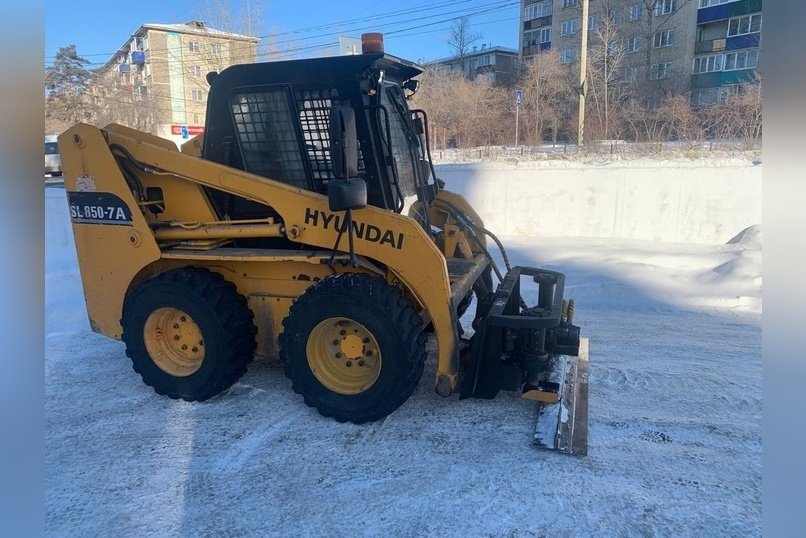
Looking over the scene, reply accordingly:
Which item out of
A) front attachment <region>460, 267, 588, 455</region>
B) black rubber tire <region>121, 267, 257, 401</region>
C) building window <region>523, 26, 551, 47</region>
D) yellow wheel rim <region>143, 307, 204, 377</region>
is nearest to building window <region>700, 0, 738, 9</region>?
building window <region>523, 26, 551, 47</region>

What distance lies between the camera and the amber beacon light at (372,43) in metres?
3.77

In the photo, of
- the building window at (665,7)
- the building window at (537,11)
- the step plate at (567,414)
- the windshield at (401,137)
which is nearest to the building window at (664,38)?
the building window at (665,7)

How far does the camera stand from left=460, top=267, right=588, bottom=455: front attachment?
11.2ft

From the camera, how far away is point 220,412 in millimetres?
3828

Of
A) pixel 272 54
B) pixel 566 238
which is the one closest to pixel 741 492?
pixel 566 238

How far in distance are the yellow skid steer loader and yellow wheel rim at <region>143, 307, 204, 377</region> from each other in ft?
0.04

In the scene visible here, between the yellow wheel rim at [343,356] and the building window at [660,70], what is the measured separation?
110ft

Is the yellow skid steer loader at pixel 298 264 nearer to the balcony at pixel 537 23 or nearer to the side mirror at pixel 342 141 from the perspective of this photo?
the side mirror at pixel 342 141

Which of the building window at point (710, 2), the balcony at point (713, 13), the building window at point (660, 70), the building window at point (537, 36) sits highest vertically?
the building window at point (537, 36)

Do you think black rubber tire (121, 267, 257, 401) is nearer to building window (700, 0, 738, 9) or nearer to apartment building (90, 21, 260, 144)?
apartment building (90, 21, 260, 144)

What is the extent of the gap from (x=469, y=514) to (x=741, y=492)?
1423 mm

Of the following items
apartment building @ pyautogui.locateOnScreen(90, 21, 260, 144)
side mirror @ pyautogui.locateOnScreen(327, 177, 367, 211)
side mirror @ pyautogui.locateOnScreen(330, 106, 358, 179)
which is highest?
apartment building @ pyautogui.locateOnScreen(90, 21, 260, 144)

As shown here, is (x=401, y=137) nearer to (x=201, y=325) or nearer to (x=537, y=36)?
(x=201, y=325)

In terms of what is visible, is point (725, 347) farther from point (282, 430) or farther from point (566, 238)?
point (566, 238)
